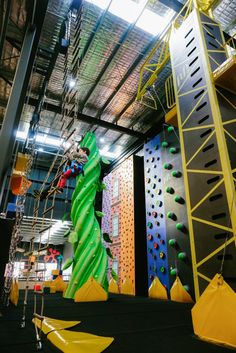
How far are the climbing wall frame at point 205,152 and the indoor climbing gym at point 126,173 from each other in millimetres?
15

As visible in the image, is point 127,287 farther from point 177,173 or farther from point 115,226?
point 177,173

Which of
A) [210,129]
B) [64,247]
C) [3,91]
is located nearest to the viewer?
[210,129]

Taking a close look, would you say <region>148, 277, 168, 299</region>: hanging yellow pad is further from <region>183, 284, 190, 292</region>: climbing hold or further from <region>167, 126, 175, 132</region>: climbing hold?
<region>167, 126, 175, 132</region>: climbing hold

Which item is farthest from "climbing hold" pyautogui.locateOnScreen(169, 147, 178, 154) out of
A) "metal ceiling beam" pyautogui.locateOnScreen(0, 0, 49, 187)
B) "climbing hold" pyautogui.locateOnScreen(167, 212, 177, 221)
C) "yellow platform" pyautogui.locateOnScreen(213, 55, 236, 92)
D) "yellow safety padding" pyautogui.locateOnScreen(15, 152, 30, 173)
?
"metal ceiling beam" pyautogui.locateOnScreen(0, 0, 49, 187)

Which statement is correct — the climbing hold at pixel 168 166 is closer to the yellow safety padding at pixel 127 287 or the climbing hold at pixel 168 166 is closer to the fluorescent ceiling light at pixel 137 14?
the fluorescent ceiling light at pixel 137 14

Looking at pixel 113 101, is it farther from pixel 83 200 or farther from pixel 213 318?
pixel 213 318

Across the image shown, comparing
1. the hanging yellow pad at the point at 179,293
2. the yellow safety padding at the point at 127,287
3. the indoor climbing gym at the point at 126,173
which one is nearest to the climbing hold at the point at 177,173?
the indoor climbing gym at the point at 126,173

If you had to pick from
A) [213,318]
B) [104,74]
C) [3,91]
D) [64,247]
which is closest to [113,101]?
[104,74]

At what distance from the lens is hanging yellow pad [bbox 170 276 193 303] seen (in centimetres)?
423

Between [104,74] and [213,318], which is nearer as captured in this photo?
[213,318]

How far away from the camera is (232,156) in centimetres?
232

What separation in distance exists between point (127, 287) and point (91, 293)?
2714 millimetres

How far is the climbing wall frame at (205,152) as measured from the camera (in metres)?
2.10

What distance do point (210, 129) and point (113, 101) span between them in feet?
15.4
